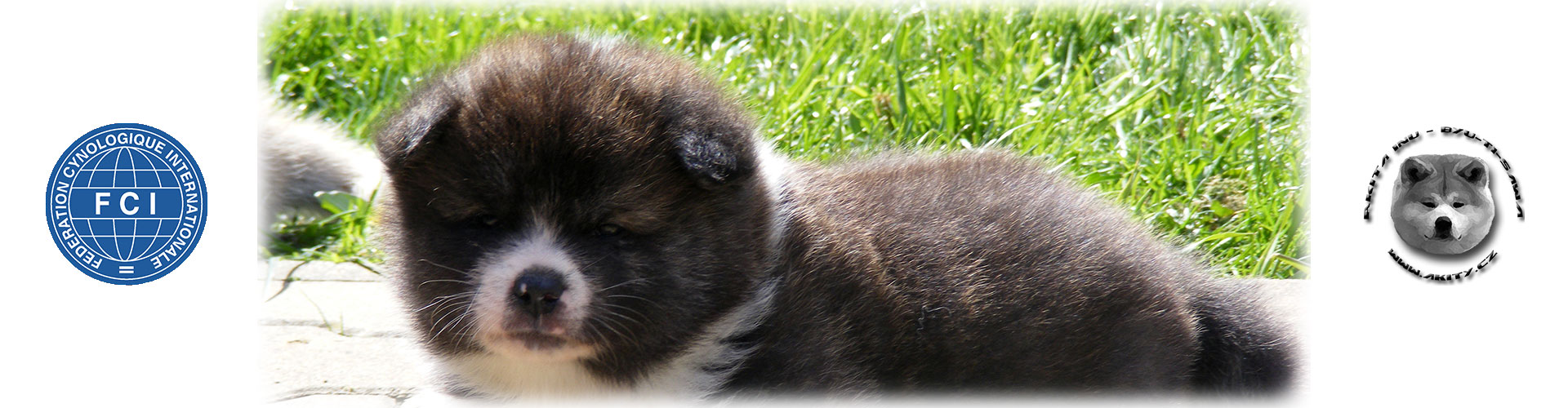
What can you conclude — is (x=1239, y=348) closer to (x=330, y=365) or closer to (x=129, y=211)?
(x=330, y=365)

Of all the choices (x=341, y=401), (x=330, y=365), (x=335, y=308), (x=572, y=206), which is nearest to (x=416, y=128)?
(x=572, y=206)

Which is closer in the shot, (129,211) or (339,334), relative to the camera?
(129,211)

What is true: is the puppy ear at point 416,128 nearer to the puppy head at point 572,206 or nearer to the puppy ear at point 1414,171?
the puppy head at point 572,206

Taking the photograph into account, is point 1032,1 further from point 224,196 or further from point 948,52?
point 224,196

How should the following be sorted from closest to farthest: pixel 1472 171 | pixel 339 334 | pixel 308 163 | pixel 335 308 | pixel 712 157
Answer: pixel 712 157 → pixel 1472 171 → pixel 339 334 → pixel 335 308 → pixel 308 163

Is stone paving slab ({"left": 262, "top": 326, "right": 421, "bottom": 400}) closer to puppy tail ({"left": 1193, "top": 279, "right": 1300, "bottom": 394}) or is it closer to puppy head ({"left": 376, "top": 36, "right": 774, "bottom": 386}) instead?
puppy head ({"left": 376, "top": 36, "right": 774, "bottom": 386})

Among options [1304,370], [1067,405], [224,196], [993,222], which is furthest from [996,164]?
[224,196]

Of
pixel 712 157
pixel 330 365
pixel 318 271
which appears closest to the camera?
pixel 712 157

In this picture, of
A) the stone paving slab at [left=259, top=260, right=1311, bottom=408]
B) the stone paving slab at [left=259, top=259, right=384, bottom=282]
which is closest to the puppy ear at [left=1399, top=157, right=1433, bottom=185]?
the stone paving slab at [left=259, top=260, right=1311, bottom=408]
